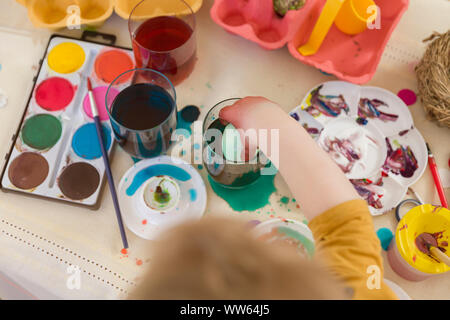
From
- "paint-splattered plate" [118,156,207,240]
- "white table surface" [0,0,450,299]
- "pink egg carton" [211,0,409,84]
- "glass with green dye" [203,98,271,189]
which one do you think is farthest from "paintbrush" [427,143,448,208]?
"paint-splattered plate" [118,156,207,240]

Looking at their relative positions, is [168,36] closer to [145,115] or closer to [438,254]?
[145,115]

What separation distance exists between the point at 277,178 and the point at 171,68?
258 mm

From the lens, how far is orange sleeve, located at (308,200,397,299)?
45 centimetres

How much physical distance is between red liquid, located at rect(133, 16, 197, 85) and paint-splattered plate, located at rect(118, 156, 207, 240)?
153mm

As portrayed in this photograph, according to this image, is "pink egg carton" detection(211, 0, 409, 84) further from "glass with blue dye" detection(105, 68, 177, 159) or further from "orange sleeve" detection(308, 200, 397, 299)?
"orange sleeve" detection(308, 200, 397, 299)

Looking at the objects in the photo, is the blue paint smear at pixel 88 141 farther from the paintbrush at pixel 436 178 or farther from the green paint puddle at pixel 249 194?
the paintbrush at pixel 436 178

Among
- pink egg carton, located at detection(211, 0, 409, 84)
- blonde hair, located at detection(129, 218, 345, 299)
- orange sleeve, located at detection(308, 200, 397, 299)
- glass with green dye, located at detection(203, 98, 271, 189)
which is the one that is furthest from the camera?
pink egg carton, located at detection(211, 0, 409, 84)

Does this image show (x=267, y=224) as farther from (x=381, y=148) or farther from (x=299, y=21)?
(x=299, y=21)

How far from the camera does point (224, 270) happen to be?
0.33 m

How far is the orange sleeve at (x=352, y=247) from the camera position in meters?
0.45

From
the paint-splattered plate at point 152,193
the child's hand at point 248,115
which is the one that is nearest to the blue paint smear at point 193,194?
the paint-splattered plate at point 152,193

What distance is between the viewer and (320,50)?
0.71 m

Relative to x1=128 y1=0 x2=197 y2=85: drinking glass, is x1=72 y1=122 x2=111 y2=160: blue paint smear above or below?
below

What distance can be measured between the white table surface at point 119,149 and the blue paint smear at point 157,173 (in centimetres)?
3
